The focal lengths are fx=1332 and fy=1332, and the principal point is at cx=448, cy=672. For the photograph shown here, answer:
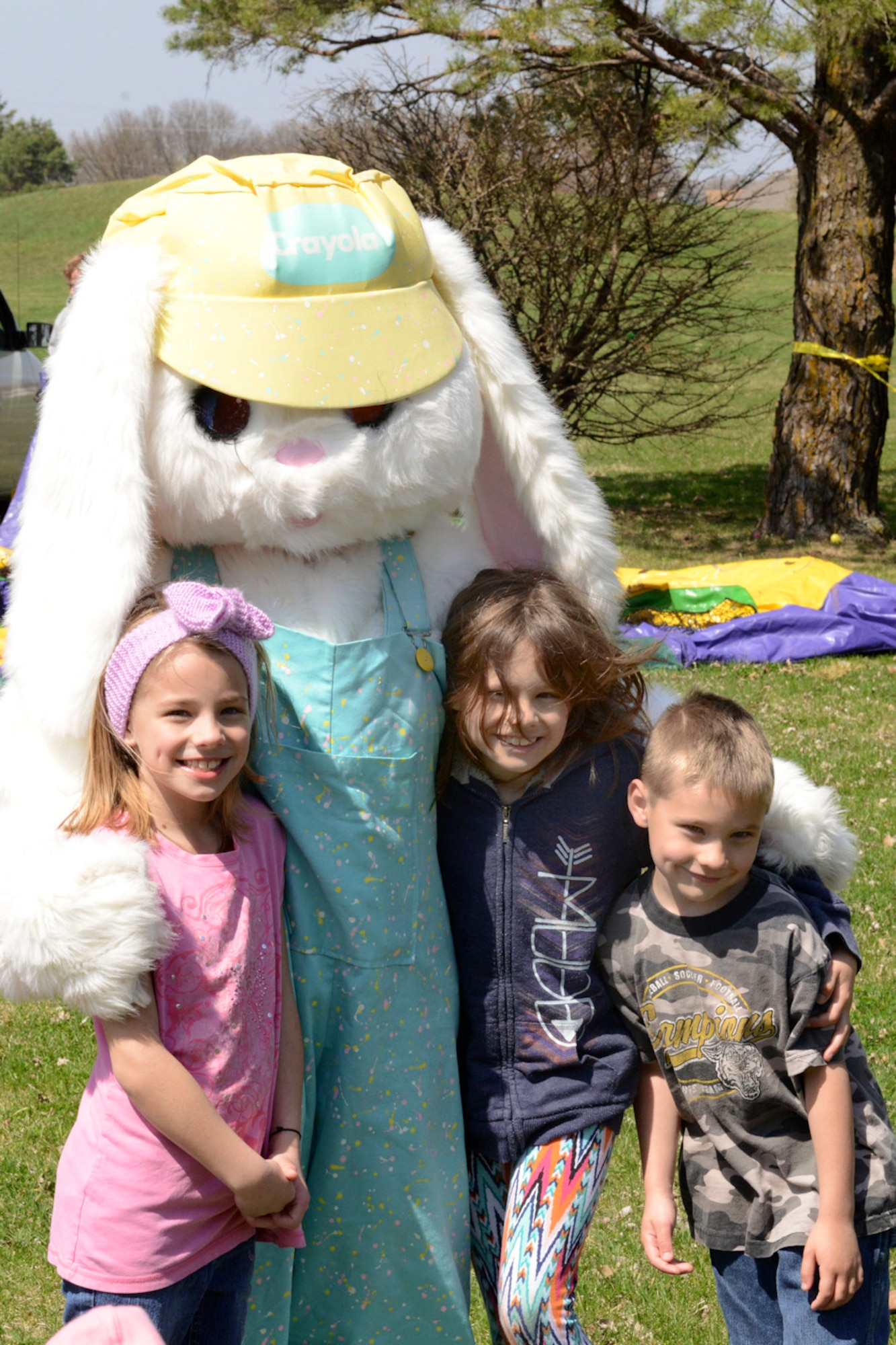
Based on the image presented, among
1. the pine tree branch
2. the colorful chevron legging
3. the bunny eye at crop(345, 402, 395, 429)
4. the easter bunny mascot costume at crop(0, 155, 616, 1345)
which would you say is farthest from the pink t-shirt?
the pine tree branch

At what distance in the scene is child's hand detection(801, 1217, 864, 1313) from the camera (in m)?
1.94

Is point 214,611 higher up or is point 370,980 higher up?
point 214,611

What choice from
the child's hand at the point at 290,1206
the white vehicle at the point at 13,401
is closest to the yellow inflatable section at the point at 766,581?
the white vehicle at the point at 13,401

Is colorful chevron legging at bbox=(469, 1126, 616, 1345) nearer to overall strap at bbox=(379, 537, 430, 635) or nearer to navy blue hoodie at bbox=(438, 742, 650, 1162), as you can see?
navy blue hoodie at bbox=(438, 742, 650, 1162)

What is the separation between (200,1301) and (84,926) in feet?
2.01

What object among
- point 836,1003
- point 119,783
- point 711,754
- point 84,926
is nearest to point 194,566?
point 119,783

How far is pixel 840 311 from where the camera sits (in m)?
10.0

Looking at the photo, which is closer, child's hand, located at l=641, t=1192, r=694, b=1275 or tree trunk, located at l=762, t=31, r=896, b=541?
child's hand, located at l=641, t=1192, r=694, b=1275

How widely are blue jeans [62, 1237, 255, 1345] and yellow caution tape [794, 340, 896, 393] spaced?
9121 mm

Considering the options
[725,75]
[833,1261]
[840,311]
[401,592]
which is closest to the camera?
[833,1261]

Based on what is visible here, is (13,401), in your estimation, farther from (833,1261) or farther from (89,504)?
(833,1261)

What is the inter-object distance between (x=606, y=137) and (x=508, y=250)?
47.2 inches

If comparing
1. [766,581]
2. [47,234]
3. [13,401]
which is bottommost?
[47,234]

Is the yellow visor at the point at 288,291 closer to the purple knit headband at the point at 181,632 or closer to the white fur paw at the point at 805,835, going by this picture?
the purple knit headband at the point at 181,632
